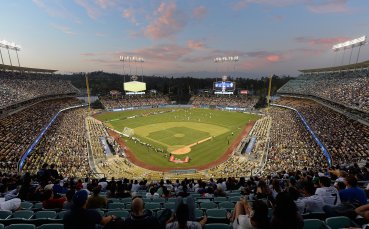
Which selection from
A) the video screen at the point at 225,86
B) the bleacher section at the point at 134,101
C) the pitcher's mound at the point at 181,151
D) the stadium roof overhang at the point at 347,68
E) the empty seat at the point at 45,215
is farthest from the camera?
the video screen at the point at 225,86

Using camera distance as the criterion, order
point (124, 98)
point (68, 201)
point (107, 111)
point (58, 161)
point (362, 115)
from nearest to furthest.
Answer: point (68, 201), point (58, 161), point (362, 115), point (107, 111), point (124, 98)

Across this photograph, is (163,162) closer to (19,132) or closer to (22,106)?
(19,132)

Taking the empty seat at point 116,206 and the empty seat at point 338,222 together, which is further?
the empty seat at point 116,206

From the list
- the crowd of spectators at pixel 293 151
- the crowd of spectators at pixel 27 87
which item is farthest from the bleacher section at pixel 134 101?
the crowd of spectators at pixel 293 151

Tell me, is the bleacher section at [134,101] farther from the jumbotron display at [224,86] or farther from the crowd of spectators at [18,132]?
the crowd of spectators at [18,132]

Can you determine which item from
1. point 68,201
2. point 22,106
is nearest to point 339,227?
point 68,201

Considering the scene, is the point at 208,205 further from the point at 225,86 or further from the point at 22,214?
the point at 225,86

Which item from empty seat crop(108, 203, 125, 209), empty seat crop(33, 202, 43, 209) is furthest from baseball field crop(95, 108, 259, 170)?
empty seat crop(33, 202, 43, 209)
